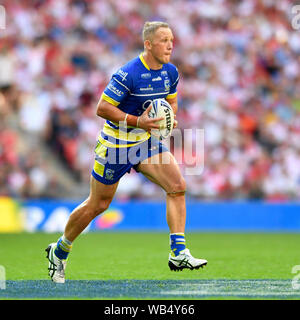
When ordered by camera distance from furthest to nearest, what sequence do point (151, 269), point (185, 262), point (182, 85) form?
point (182, 85) < point (151, 269) < point (185, 262)

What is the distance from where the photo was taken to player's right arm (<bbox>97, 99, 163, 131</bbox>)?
6.79 metres

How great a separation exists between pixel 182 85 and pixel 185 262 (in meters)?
11.2

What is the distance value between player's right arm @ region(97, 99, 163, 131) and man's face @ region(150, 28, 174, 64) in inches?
20.3

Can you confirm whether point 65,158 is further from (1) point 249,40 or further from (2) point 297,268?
(2) point 297,268

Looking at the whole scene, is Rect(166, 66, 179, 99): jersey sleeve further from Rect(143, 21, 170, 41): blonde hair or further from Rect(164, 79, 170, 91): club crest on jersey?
Rect(143, 21, 170, 41): blonde hair

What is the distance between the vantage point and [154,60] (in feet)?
23.0

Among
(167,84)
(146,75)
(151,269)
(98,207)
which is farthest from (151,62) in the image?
(151,269)

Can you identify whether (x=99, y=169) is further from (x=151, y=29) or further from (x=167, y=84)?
(x=151, y=29)

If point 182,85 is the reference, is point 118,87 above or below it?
below

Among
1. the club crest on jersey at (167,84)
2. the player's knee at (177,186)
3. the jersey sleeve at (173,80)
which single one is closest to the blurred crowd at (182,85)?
the jersey sleeve at (173,80)

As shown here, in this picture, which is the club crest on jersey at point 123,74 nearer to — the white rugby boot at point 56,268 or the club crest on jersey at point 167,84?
the club crest on jersey at point 167,84

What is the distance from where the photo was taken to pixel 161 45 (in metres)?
6.96

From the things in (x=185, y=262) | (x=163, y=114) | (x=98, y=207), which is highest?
(x=163, y=114)

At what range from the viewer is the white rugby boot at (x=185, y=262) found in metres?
6.70
